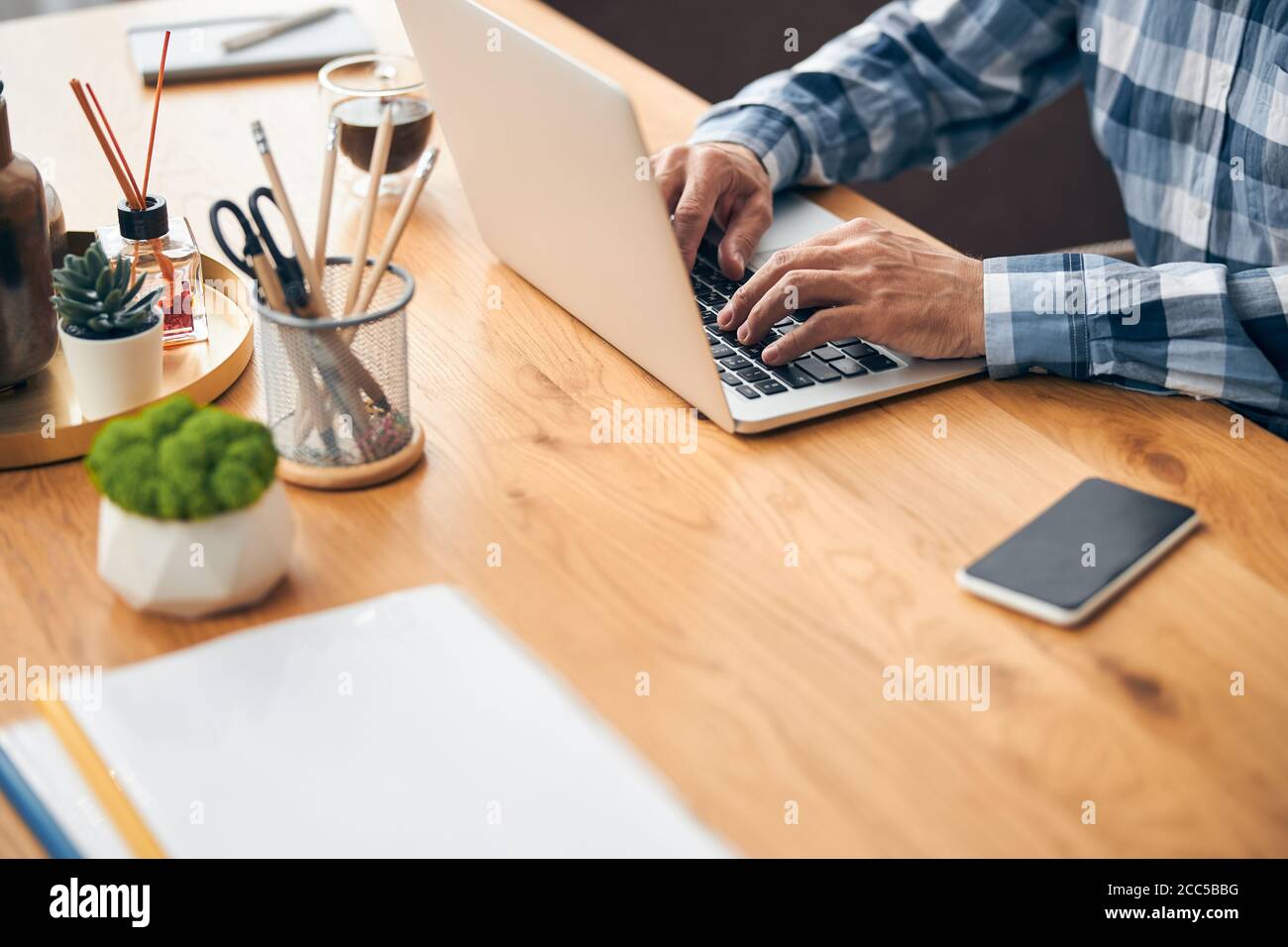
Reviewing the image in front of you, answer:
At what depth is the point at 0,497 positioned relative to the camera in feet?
2.87

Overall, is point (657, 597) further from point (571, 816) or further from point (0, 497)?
point (0, 497)

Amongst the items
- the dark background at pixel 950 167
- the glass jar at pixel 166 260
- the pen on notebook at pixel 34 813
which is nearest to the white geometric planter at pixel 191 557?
the pen on notebook at pixel 34 813

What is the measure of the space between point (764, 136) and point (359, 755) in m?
0.84

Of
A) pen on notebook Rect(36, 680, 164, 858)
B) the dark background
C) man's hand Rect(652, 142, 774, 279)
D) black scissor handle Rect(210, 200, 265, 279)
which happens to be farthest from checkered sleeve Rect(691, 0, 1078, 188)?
the dark background

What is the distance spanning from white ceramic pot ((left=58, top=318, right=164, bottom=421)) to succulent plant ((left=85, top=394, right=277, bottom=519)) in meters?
0.15

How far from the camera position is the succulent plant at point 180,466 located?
2.38 ft

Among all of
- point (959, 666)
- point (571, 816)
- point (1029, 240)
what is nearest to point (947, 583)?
point (959, 666)

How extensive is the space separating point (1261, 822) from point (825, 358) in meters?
0.49

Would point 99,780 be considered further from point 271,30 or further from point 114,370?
point 271,30

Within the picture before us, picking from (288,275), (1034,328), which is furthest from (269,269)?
(1034,328)

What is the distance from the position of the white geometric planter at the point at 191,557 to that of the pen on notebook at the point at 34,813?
0.13m

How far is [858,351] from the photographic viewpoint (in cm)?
105

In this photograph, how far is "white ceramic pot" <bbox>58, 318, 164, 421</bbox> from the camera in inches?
34.8

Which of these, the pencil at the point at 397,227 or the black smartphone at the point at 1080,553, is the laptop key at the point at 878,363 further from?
the pencil at the point at 397,227
